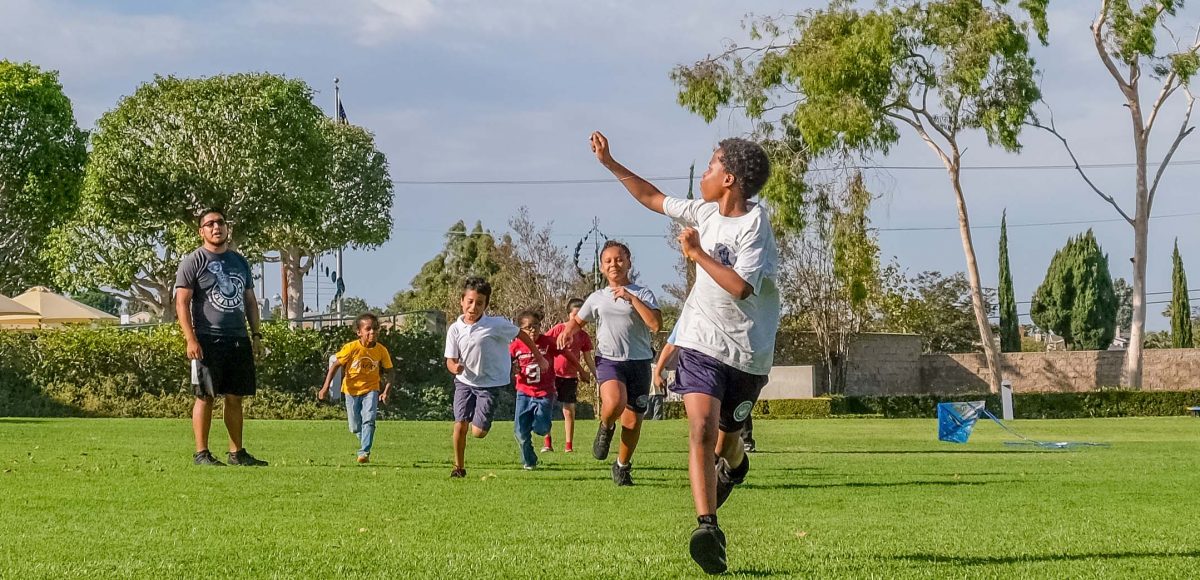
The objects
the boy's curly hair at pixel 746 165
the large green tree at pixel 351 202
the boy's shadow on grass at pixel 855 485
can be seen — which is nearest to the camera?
the boy's curly hair at pixel 746 165

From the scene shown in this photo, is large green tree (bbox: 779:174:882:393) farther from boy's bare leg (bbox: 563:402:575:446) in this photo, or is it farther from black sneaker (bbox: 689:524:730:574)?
black sneaker (bbox: 689:524:730:574)

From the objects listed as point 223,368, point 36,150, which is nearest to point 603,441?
point 223,368

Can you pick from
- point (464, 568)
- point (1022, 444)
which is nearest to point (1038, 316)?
point (1022, 444)

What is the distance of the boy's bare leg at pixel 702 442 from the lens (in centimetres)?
598

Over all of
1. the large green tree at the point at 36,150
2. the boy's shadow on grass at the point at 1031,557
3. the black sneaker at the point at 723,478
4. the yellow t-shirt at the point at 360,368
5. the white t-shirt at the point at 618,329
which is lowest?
the boy's shadow on grass at the point at 1031,557

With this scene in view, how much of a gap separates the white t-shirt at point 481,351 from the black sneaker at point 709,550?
5.64 metres

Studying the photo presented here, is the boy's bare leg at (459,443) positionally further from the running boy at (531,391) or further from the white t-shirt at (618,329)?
the white t-shirt at (618,329)

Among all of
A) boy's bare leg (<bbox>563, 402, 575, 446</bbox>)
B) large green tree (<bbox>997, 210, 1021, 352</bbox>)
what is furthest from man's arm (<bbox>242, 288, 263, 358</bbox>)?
large green tree (<bbox>997, 210, 1021, 352</bbox>)

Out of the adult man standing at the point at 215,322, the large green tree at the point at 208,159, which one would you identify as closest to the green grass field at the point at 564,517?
the adult man standing at the point at 215,322

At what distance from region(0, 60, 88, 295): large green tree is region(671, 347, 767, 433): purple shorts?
36.7 meters

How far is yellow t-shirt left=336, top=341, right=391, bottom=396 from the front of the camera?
41.3 feet

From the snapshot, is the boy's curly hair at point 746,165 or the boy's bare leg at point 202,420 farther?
the boy's bare leg at point 202,420

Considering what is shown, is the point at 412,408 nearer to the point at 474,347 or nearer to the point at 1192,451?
the point at 1192,451

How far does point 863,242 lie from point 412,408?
1882 centimetres
